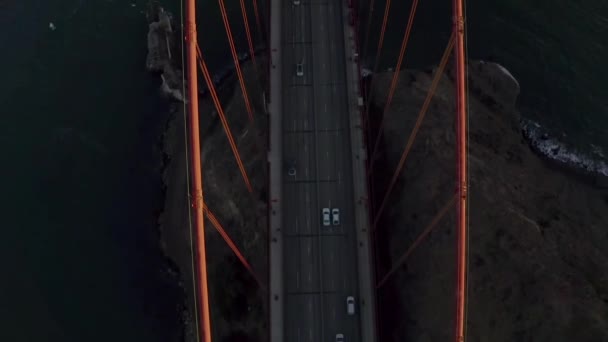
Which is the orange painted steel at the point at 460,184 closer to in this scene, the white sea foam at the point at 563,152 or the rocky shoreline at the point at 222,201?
the rocky shoreline at the point at 222,201

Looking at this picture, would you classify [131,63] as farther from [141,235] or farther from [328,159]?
[328,159]

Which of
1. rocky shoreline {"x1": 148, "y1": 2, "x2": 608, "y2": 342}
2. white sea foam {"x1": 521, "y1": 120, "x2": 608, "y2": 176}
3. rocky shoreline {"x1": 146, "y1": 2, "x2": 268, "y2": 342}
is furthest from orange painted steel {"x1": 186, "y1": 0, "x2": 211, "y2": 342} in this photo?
white sea foam {"x1": 521, "y1": 120, "x2": 608, "y2": 176}

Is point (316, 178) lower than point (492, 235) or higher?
higher

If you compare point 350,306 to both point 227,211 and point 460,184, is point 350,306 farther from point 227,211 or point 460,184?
point 460,184

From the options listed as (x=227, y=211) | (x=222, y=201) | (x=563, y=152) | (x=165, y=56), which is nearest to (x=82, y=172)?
(x=165, y=56)

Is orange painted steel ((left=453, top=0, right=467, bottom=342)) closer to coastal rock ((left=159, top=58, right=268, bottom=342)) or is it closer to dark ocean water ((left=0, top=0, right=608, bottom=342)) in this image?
coastal rock ((left=159, top=58, right=268, bottom=342))

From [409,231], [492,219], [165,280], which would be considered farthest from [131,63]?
[492,219]
